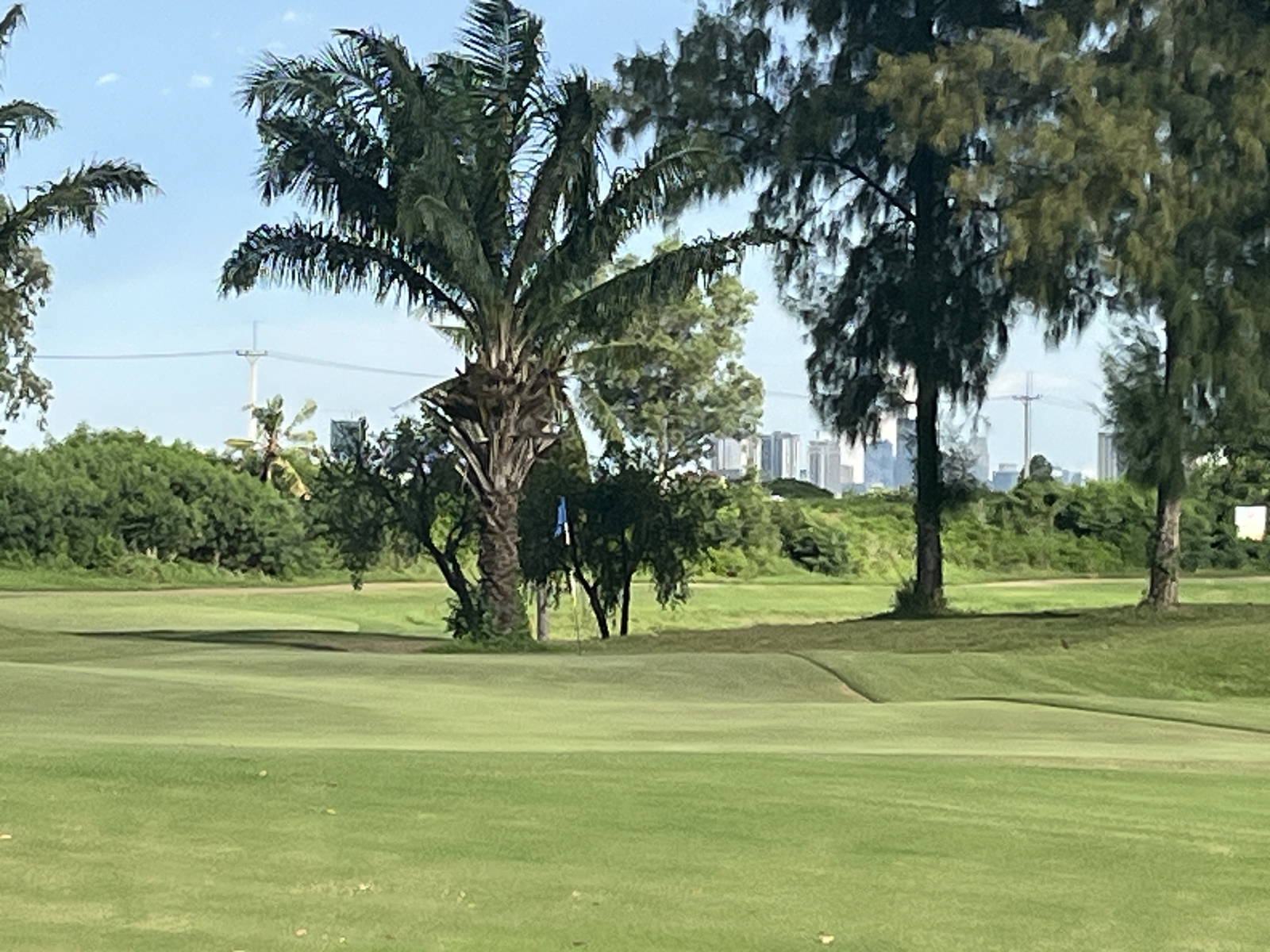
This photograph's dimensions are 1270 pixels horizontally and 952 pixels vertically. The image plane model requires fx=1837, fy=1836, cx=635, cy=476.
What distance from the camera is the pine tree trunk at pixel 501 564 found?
96.8ft

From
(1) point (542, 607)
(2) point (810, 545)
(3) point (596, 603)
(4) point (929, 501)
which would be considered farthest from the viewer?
(2) point (810, 545)

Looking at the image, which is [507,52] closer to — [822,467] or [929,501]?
[929,501]

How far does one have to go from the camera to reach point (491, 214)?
94.9 feet

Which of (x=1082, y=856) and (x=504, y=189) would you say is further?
(x=504, y=189)

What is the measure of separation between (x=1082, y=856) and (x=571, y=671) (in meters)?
14.7

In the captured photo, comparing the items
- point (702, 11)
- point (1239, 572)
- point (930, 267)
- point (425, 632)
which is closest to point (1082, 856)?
point (930, 267)

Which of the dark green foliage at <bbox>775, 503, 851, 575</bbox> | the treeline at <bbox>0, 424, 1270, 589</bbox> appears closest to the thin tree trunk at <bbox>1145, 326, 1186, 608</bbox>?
the treeline at <bbox>0, 424, 1270, 589</bbox>

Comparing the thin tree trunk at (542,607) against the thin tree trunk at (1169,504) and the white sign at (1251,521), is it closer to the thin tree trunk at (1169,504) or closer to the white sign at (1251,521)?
the thin tree trunk at (1169,504)

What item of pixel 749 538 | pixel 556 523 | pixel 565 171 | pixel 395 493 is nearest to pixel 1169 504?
pixel 556 523

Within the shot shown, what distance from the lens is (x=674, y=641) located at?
31141 millimetres

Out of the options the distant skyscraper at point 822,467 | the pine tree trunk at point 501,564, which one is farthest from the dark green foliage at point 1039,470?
the distant skyscraper at point 822,467

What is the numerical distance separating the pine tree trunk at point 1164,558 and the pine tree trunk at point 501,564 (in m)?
11.9

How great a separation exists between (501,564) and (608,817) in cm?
2101

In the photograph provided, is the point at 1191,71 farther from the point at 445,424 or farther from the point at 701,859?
the point at 701,859
